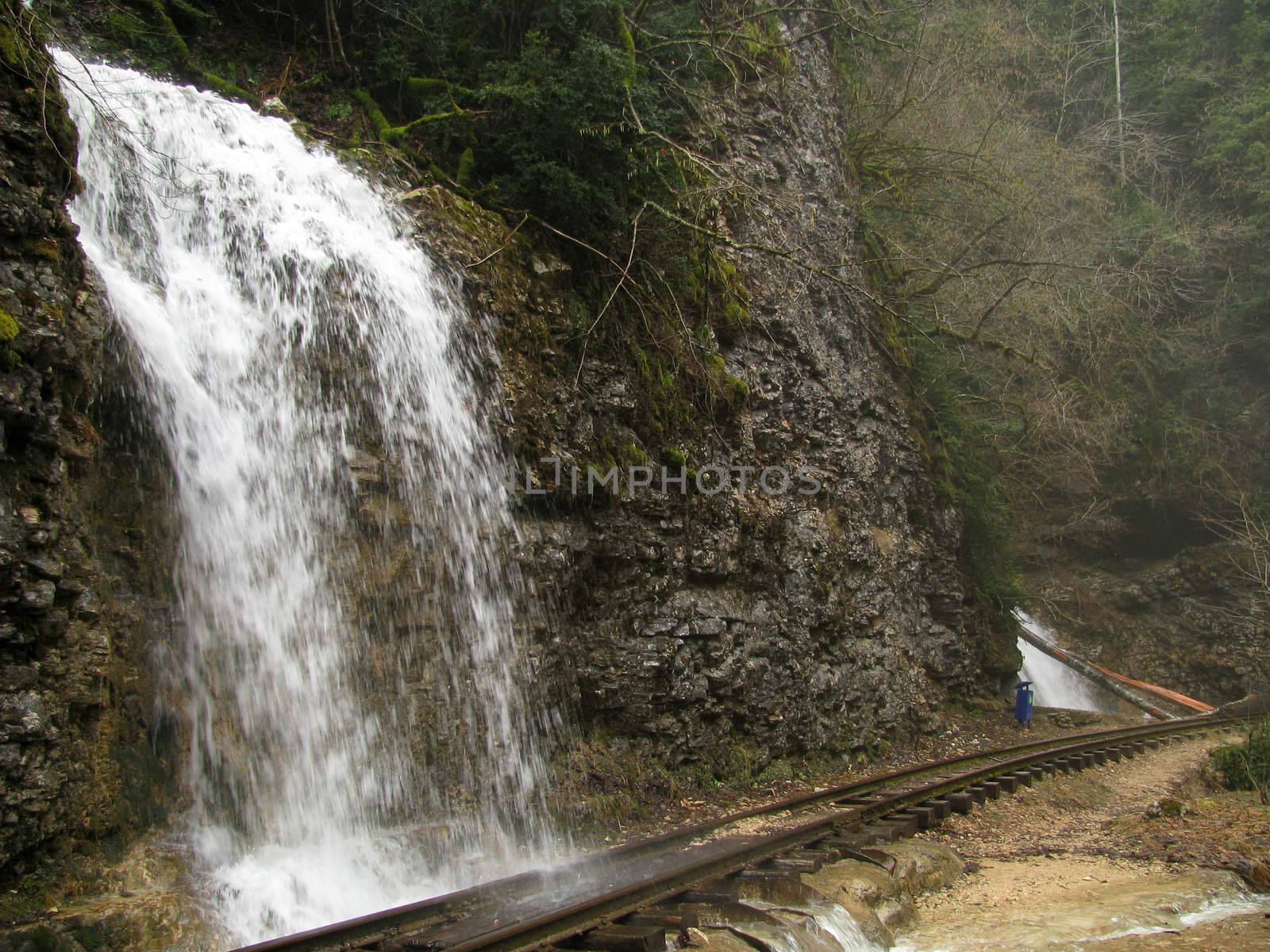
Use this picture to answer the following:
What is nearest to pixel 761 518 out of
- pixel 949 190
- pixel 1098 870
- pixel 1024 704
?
pixel 1098 870

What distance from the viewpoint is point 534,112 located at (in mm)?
9156

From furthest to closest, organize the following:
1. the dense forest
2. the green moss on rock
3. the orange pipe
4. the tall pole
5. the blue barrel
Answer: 1. the tall pole
2. the orange pipe
3. the blue barrel
4. the dense forest
5. the green moss on rock

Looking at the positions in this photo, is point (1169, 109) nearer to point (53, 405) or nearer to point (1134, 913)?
point (1134, 913)

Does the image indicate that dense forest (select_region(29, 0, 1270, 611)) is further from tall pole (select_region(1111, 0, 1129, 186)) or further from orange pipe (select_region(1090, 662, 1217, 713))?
orange pipe (select_region(1090, 662, 1217, 713))

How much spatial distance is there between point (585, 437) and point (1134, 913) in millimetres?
5589

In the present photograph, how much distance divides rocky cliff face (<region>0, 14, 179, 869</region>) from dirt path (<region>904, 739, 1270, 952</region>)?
15.2 ft

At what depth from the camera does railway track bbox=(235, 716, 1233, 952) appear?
466 centimetres

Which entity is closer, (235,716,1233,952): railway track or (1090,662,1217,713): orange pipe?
(235,716,1233,952): railway track

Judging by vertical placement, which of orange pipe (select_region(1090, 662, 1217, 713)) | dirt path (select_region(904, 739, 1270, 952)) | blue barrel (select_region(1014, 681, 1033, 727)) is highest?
dirt path (select_region(904, 739, 1270, 952))

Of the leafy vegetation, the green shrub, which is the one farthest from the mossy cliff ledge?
the green shrub

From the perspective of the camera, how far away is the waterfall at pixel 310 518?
5.98 m

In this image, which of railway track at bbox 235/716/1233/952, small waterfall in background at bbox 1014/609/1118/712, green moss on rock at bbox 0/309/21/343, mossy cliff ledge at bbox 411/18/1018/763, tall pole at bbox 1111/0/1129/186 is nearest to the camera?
railway track at bbox 235/716/1233/952

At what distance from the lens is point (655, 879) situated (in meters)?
5.56

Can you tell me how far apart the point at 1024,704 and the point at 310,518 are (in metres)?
11.7
